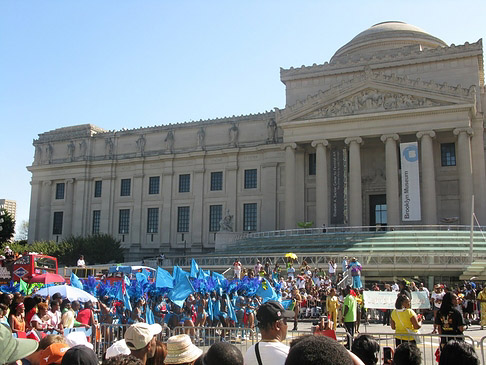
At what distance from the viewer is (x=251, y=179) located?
56.3 metres

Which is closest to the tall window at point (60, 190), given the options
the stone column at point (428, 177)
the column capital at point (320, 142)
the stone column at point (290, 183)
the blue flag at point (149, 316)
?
the stone column at point (290, 183)

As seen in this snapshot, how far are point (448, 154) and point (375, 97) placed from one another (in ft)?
26.3

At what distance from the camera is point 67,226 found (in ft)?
209

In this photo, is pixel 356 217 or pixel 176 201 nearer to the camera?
pixel 356 217

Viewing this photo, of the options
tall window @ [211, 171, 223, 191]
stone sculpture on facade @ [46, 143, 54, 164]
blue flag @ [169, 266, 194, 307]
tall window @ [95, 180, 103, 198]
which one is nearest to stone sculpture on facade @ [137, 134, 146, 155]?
tall window @ [95, 180, 103, 198]

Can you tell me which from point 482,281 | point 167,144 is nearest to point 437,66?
point 482,281

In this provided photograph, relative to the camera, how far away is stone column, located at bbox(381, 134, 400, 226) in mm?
43344

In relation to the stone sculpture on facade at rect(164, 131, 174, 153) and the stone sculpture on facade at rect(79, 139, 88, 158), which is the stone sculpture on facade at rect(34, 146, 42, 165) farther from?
the stone sculpture on facade at rect(164, 131, 174, 153)

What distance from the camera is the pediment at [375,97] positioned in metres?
43.5

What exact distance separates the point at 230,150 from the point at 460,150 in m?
22.9

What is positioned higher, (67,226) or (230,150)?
Result: (230,150)

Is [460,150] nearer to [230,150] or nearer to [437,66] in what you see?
[437,66]

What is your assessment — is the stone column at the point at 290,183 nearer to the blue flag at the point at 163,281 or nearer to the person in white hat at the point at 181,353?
the blue flag at the point at 163,281

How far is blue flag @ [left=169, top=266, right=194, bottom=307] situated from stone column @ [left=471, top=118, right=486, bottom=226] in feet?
104
